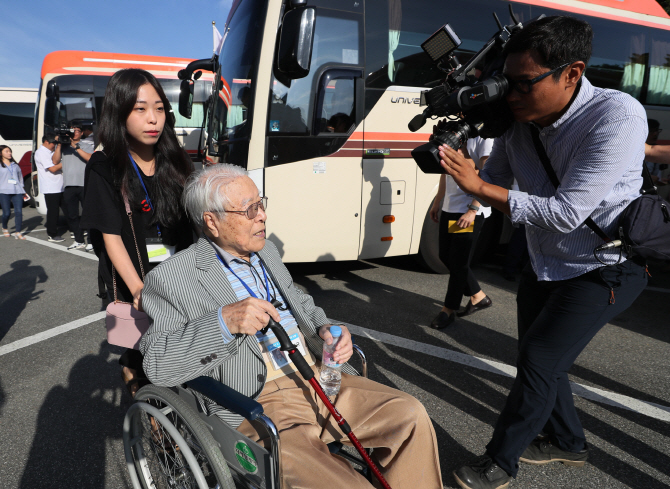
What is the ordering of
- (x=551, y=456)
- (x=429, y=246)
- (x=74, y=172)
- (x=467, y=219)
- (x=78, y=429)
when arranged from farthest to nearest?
(x=74, y=172) < (x=429, y=246) < (x=467, y=219) < (x=78, y=429) < (x=551, y=456)

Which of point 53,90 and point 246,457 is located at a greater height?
point 53,90

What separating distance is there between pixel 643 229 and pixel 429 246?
374 cm

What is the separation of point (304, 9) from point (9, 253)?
6.47 metres

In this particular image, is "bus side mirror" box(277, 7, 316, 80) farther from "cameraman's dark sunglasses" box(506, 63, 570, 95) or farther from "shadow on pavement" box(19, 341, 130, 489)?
"shadow on pavement" box(19, 341, 130, 489)

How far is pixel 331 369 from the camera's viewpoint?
6.49 feet

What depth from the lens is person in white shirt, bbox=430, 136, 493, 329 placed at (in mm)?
3908

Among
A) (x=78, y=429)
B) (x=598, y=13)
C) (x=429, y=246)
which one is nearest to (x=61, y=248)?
(x=78, y=429)

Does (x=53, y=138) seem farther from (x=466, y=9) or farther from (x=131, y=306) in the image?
(x=131, y=306)

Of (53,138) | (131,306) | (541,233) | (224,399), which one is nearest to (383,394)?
(224,399)

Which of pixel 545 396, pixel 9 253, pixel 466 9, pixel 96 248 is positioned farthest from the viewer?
pixel 9 253

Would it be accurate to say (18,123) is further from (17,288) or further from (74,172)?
(17,288)

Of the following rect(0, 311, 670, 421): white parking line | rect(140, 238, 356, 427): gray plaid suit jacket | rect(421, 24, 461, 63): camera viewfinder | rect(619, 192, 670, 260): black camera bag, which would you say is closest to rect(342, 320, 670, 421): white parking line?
rect(0, 311, 670, 421): white parking line

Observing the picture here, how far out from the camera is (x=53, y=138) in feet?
29.9

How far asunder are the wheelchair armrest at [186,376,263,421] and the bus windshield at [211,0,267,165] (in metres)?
3.23
